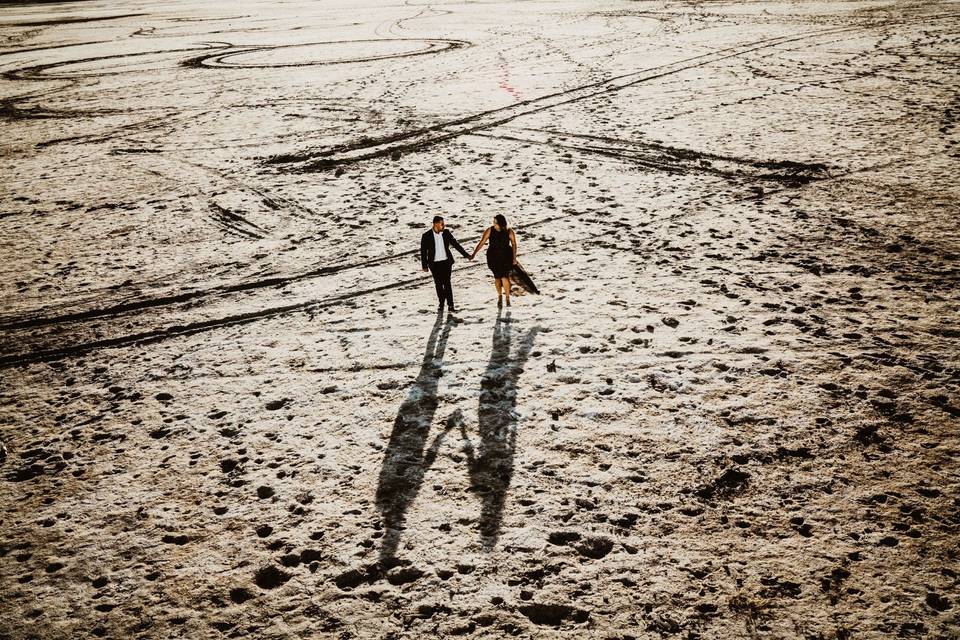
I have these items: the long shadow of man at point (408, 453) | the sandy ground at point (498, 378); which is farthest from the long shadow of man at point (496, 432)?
the long shadow of man at point (408, 453)

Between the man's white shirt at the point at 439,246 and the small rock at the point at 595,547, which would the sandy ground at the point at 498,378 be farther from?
the man's white shirt at the point at 439,246

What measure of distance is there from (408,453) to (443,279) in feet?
7.21

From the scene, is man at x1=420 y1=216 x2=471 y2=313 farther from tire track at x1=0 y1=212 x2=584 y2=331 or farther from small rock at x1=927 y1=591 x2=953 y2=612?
small rock at x1=927 y1=591 x2=953 y2=612

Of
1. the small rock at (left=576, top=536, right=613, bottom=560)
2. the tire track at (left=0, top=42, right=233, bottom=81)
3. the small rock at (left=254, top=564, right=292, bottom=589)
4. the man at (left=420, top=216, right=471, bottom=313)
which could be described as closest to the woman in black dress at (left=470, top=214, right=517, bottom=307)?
the man at (left=420, top=216, right=471, bottom=313)

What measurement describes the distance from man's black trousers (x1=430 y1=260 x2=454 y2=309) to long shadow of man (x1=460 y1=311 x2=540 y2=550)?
659 mm

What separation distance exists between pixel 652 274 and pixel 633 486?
10.2 ft

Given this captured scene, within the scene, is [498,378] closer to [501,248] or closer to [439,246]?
[501,248]

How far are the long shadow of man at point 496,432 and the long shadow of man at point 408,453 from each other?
339 mm

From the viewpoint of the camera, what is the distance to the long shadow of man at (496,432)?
4129 mm

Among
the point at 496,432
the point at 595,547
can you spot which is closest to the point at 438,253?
the point at 496,432

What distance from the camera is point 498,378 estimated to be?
5.36 m

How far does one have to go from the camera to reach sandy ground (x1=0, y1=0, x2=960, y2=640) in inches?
143

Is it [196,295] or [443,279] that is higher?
[443,279]

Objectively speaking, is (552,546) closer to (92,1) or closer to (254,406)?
(254,406)
